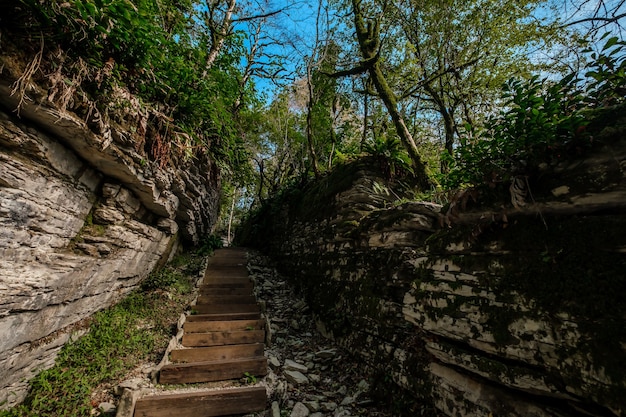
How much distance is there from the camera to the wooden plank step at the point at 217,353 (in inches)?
184

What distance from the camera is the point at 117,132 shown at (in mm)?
3789

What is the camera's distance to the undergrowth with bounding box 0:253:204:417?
3393 mm

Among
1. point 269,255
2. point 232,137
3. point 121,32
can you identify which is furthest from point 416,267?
point 269,255

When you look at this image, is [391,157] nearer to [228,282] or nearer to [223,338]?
[223,338]

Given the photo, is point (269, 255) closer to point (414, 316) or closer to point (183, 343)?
point (183, 343)

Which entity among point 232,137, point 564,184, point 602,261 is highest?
point 232,137

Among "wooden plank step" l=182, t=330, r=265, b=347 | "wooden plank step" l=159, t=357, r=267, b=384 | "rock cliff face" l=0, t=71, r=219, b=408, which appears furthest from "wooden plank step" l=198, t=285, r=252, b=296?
"wooden plank step" l=159, t=357, r=267, b=384

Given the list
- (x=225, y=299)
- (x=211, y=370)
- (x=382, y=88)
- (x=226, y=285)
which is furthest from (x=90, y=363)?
(x=382, y=88)

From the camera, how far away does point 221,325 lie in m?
5.59

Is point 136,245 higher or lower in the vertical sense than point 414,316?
higher

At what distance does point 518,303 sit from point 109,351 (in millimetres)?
6121

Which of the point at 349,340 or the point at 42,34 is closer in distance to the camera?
the point at 42,34

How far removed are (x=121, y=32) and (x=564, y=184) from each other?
5.38 metres

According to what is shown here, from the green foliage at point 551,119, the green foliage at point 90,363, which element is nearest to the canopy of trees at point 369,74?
the green foliage at point 551,119
